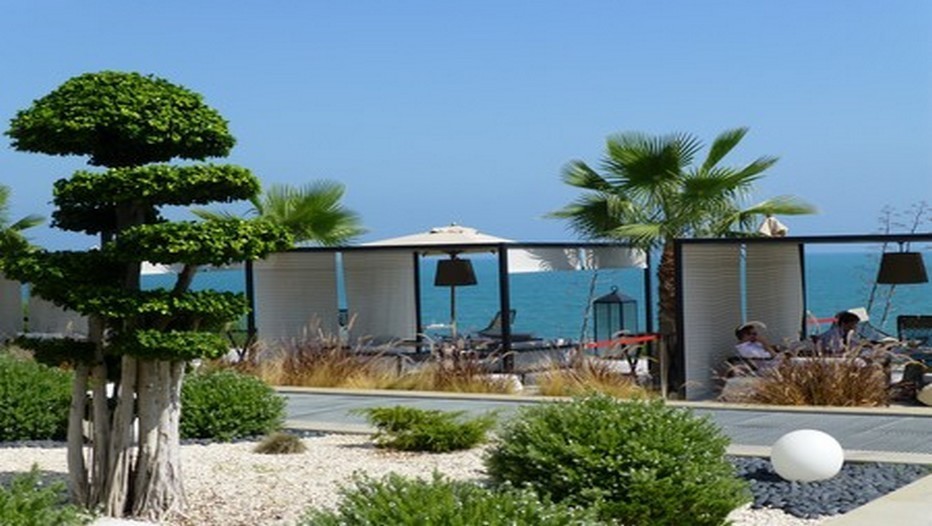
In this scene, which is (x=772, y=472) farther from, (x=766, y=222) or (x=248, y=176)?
(x=766, y=222)

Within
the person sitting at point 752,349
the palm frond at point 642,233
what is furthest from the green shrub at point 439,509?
the palm frond at point 642,233

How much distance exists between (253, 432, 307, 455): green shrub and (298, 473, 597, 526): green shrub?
16.8 feet

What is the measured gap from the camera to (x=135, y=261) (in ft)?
28.1

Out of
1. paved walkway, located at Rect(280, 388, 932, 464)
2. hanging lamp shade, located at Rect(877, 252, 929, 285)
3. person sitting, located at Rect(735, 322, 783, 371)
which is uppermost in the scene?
hanging lamp shade, located at Rect(877, 252, 929, 285)

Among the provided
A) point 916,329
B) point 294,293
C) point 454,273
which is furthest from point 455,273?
point 916,329

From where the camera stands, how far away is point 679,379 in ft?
51.7

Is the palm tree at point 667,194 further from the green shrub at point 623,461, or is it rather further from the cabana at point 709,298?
the green shrub at point 623,461

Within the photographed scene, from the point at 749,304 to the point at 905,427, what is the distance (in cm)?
581

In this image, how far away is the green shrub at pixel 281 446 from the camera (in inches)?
429

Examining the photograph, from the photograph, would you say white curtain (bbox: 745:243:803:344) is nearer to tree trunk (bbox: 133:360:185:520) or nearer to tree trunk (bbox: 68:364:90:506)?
tree trunk (bbox: 133:360:185:520)

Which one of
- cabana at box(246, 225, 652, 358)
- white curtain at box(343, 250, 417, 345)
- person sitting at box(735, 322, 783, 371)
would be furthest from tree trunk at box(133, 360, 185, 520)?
white curtain at box(343, 250, 417, 345)

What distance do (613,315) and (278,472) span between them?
12.1 metres

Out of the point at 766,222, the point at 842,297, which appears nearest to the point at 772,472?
the point at 766,222

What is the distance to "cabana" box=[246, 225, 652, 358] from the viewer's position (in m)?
19.6
